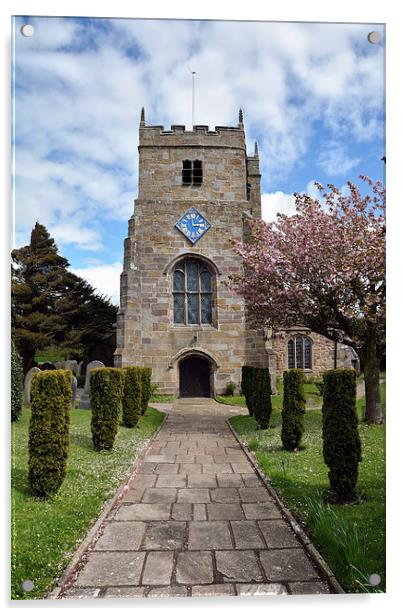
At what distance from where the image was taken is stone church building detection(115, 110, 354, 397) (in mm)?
15844

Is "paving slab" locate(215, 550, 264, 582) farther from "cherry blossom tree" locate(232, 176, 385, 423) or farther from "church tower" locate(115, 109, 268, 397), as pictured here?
"church tower" locate(115, 109, 268, 397)

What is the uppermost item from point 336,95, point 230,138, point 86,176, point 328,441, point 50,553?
point 230,138

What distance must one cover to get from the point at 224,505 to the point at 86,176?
12.1ft

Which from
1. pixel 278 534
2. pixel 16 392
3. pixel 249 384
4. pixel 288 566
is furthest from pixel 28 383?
pixel 288 566

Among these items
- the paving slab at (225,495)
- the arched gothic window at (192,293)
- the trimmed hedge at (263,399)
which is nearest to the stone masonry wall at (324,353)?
the arched gothic window at (192,293)

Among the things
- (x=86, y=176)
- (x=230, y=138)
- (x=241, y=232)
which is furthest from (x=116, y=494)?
(x=230, y=138)

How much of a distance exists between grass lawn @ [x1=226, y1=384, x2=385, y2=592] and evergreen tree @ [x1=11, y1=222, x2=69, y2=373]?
131 inches

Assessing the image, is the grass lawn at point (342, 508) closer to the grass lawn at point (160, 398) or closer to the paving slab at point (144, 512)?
the paving slab at point (144, 512)

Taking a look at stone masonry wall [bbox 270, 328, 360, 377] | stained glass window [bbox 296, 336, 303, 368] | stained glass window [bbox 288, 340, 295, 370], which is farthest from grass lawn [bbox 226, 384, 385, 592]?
stained glass window [bbox 288, 340, 295, 370]

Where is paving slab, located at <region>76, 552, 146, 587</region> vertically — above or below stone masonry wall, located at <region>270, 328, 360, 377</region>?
below

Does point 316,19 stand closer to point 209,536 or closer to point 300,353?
point 209,536

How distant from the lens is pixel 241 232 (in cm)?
1655

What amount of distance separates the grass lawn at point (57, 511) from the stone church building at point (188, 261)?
8549 mm
